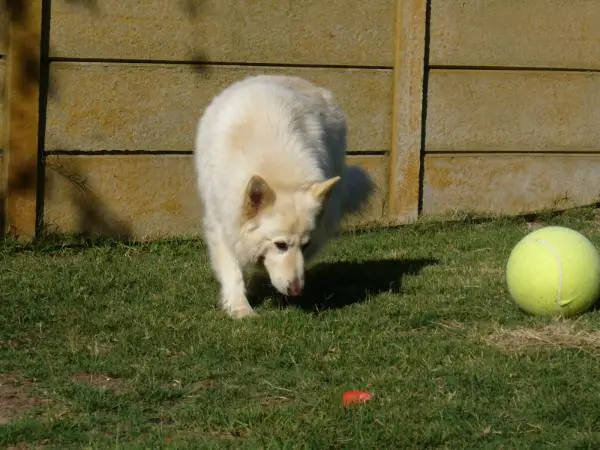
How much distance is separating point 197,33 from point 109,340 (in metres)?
3.39

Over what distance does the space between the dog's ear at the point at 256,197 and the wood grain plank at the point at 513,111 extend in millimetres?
3398

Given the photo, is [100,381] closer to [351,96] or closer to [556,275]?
[556,275]

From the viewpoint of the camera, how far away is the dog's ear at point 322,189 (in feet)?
19.7

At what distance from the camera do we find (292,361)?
17.4 ft

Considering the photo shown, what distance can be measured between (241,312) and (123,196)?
2398 mm

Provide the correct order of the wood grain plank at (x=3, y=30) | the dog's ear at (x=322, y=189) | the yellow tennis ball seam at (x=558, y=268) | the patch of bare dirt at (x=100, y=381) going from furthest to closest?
the wood grain plank at (x=3, y=30)
the dog's ear at (x=322, y=189)
the yellow tennis ball seam at (x=558, y=268)
the patch of bare dirt at (x=100, y=381)

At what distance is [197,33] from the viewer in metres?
8.43

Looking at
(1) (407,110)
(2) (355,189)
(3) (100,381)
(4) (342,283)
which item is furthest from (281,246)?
(1) (407,110)

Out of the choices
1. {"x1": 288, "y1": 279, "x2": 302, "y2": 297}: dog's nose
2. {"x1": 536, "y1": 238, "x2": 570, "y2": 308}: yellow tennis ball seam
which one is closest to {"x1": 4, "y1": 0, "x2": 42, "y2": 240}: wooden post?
{"x1": 288, "y1": 279, "x2": 302, "y2": 297}: dog's nose

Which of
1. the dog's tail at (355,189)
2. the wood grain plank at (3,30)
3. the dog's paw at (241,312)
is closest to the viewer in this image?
the dog's paw at (241,312)

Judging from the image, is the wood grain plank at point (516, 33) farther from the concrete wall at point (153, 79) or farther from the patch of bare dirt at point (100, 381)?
the patch of bare dirt at point (100, 381)

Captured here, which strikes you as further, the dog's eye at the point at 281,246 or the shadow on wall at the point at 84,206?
the shadow on wall at the point at 84,206

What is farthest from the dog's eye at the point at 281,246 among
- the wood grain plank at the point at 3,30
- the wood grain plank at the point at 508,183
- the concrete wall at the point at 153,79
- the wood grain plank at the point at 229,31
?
the wood grain plank at the point at 508,183

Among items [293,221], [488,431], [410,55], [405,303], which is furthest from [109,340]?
[410,55]
